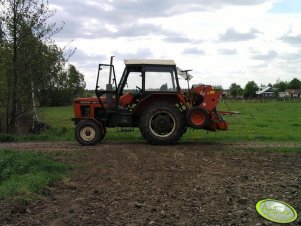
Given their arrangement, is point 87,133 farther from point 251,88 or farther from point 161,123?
point 251,88

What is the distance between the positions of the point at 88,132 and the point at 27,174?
5.07 m

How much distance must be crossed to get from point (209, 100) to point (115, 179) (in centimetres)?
578

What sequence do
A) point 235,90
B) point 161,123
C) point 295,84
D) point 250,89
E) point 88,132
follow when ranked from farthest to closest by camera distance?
point 295,84 < point 235,90 < point 250,89 < point 88,132 < point 161,123

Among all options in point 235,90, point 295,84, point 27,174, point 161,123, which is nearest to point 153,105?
point 161,123

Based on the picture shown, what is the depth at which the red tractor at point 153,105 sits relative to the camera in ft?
44.7

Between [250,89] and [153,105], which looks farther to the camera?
[250,89]

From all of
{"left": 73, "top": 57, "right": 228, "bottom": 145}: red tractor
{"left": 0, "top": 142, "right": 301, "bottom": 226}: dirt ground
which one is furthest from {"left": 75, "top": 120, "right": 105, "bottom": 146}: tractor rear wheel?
{"left": 0, "top": 142, "right": 301, "bottom": 226}: dirt ground

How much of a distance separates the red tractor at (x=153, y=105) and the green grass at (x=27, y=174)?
3.33 metres

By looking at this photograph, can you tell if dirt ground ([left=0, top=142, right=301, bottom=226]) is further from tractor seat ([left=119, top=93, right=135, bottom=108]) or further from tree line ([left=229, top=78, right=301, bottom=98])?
tree line ([left=229, top=78, right=301, bottom=98])

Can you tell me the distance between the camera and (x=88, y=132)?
13938mm

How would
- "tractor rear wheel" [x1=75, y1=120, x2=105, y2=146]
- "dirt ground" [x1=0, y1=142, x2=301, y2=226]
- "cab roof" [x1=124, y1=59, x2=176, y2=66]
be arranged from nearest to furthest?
"dirt ground" [x1=0, y1=142, x2=301, y2=226] → "cab roof" [x1=124, y1=59, x2=176, y2=66] → "tractor rear wheel" [x1=75, y1=120, x2=105, y2=146]

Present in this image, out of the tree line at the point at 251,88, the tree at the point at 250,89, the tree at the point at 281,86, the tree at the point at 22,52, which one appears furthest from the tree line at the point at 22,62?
the tree at the point at 281,86

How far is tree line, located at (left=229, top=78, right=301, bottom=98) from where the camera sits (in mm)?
138688

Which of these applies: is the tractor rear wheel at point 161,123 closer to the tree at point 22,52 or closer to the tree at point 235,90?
the tree at point 22,52
